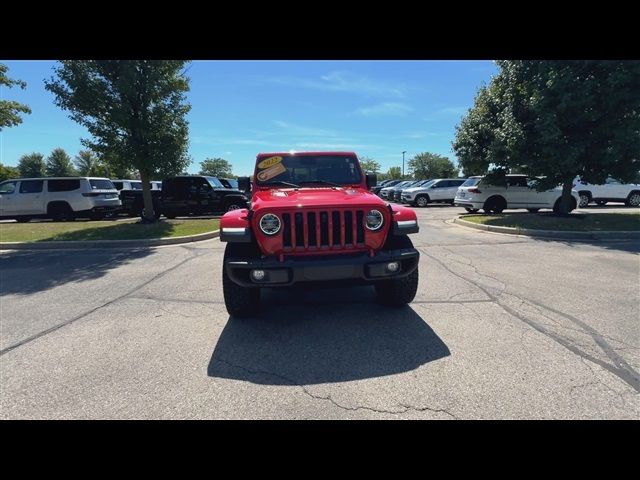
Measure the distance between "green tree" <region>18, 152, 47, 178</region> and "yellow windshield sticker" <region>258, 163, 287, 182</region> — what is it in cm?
8463

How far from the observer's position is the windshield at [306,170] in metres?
4.73

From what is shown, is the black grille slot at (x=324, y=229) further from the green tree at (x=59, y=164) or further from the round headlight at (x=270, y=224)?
the green tree at (x=59, y=164)

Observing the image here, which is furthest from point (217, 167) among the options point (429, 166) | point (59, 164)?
point (429, 166)

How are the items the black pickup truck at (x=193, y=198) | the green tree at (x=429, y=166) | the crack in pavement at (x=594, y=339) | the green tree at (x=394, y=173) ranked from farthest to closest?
the green tree at (x=394, y=173) → the green tree at (x=429, y=166) → the black pickup truck at (x=193, y=198) → the crack in pavement at (x=594, y=339)

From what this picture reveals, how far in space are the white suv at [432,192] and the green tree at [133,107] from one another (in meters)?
13.6

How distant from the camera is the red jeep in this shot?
Result: 10.3ft

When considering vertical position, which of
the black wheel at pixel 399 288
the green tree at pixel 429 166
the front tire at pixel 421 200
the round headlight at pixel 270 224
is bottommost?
the black wheel at pixel 399 288

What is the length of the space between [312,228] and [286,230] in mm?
261

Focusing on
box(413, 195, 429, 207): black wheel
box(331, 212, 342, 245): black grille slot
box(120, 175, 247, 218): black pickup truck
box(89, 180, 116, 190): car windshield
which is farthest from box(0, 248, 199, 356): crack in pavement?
box(413, 195, 429, 207): black wheel

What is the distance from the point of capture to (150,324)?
375cm

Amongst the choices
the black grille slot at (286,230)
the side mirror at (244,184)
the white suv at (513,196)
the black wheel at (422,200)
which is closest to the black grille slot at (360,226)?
the black grille slot at (286,230)
